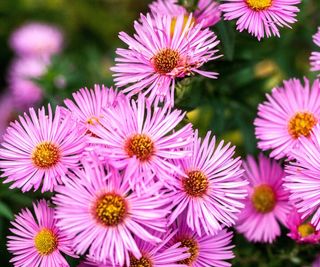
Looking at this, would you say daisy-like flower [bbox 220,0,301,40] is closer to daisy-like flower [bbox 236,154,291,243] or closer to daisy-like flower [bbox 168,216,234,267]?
daisy-like flower [bbox 236,154,291,243]

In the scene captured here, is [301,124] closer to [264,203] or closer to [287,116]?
[287,116]

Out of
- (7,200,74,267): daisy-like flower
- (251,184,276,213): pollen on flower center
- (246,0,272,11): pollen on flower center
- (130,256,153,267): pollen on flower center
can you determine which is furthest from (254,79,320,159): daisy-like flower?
(7,200,74,267): daisy-like flower

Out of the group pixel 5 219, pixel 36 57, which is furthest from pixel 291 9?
pixel 36 57

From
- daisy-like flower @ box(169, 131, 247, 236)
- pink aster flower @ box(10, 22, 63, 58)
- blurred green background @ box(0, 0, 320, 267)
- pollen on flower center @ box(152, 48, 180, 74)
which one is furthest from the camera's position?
pink aster flower @ box(10, 22, 63, 58)

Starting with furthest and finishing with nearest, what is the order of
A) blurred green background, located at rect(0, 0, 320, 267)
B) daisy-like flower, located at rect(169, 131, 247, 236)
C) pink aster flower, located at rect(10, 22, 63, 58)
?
pink aster flower, located at rect(10, 22, 63, 58), blurred green background, located at rect(0, 0, 320, 267), daisy-like flower, located at rect(169, 131, 247, 236)

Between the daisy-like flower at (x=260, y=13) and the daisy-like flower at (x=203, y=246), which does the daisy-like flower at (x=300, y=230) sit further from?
the daisy-like flower at (x=260, y=13)

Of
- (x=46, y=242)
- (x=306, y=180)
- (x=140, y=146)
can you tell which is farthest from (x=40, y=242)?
(x=306, y=180)

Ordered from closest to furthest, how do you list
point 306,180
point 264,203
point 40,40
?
point 306,180, point 264,203, point 40,40

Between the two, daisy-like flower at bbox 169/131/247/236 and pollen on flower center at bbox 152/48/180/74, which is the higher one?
pollen on flower center at bbox 152/48/180/74

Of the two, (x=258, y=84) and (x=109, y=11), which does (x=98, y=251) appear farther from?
(x=109, y=11)
